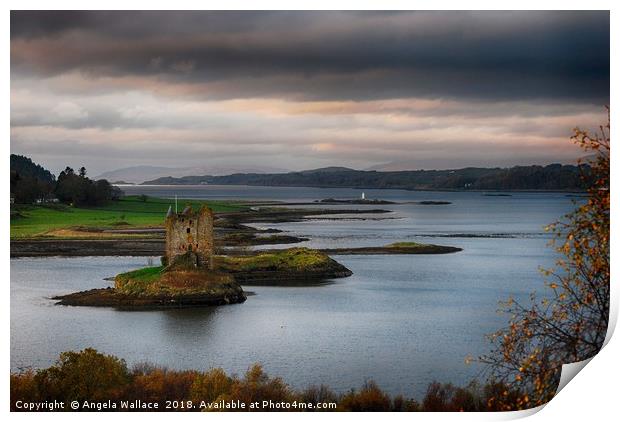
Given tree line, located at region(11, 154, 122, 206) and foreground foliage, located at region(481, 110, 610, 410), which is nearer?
foreground foliage, located at region(481, 110, 610, 410)

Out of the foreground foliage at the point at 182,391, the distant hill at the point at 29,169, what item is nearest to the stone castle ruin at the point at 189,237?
the distant hill at the point at 29,169

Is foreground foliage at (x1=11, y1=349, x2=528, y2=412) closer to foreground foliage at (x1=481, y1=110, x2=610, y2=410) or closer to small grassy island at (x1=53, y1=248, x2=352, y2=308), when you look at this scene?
foreground foliage at (x1=481, y1=110, x2=610, y2=410)

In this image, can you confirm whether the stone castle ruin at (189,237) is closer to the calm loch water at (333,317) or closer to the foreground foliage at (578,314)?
the calm loch water at (333,317)

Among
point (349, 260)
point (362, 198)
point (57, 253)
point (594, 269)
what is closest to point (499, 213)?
point (362, 198)

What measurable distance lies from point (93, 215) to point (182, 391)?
572cm

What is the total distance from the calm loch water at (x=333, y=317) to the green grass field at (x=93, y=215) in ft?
2.07

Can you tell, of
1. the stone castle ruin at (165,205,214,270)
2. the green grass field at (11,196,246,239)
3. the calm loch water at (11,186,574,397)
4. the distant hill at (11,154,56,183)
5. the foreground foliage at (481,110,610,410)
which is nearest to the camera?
the foreground foliage at (481,110,610,410)

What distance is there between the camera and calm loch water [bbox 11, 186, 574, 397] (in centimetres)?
985

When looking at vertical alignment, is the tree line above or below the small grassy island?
above

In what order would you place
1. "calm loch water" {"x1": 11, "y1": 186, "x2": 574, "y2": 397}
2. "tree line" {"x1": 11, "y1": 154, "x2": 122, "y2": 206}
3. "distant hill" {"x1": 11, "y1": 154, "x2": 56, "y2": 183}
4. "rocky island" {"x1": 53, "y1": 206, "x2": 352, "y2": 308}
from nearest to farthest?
"distant hill" {"x1": 11, "y1": 154, "x2": 56, "y2": 183}
"calm loch water" {"x1": 11, "y1": 186, "x2": 574, "y2": 397}
"tree line" {"x1": 11, "y1": 154, "x2": 122, "y2": 206}
"rocky island" {"x1": 53, "y1": 206, "x2": 352, "y2": 308}

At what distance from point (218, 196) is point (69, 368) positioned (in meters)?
6.69

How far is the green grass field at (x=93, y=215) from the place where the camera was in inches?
432

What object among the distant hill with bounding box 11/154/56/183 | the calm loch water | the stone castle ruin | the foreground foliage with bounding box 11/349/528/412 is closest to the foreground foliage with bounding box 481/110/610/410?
the foreground foliage with bounding box 11/349/528/412

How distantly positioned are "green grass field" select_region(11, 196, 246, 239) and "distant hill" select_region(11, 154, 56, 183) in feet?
1.37
